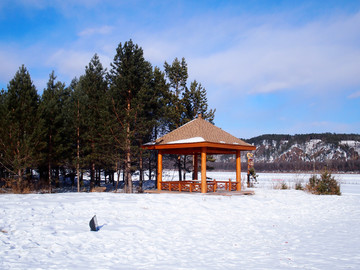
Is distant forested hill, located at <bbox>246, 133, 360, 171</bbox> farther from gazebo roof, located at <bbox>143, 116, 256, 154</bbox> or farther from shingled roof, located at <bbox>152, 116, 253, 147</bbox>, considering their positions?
gazebo roof, located at <bbox>143, 116, 256, 154</bbox>

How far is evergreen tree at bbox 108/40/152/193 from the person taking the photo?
20703 millimetres

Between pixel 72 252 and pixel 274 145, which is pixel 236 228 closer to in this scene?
pixel 72 252

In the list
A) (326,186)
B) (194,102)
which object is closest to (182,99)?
(194,102)

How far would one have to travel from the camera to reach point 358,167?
116062 mm

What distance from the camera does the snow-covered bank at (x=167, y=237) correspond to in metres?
6.38

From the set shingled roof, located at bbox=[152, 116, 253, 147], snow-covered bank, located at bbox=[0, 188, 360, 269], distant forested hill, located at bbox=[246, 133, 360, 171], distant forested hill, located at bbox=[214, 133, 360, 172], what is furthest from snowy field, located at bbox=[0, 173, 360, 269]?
distant forested hill, located at bbox=[246, 133, 360, 171]

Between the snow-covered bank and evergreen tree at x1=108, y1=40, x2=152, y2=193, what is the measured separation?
8566 millimetres

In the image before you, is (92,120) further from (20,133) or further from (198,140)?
(198,140)

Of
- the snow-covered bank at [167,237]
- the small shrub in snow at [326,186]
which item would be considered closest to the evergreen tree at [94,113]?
the snow-covered bank at [167,237]

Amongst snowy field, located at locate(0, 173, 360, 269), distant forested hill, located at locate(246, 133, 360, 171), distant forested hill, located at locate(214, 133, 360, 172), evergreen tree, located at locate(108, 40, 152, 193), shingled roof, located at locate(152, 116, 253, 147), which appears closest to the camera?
snowy field, located at locate(0, 173, 360, 269)

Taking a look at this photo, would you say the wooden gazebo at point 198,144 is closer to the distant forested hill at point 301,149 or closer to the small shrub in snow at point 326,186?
the small shrub in snow at point 326,186

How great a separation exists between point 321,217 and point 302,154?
16206 centimetres

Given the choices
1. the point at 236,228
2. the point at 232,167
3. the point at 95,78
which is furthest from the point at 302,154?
the point at 236,228

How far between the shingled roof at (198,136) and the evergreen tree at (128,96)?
233cm
